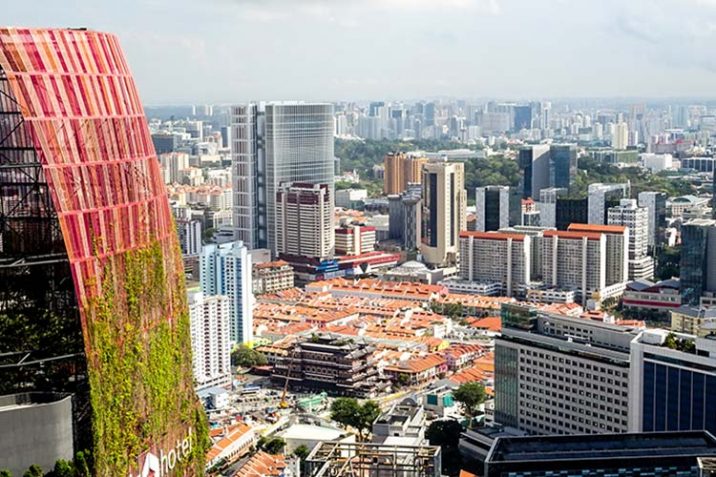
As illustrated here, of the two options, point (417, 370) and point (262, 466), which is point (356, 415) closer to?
point (262, 466)

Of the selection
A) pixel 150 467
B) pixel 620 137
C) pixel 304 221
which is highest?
pixel 620 137

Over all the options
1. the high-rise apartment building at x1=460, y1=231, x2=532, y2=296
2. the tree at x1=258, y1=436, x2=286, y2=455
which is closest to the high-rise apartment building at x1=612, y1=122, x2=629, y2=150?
the high-rise apartment building at x1=460, y1=231, x2=532, y2=296

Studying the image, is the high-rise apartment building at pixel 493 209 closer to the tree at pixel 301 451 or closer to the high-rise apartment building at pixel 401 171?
the high-rise apartment building at pixel 401 171

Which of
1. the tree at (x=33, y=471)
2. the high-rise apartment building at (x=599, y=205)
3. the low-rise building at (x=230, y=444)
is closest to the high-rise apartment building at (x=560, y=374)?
the low-rise building at (x=230, y=444)

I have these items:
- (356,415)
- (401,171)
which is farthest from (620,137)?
(356,415)

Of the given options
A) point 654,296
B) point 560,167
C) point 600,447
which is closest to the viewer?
point 600,447

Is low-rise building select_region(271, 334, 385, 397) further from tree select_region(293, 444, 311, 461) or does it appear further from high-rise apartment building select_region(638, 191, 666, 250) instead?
high-rise apartment building select_region(638, 191, 666, 250)
